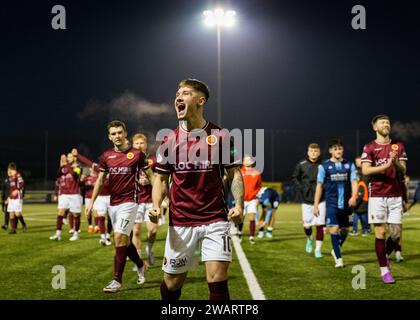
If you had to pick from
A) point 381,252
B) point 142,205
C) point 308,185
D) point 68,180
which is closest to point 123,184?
point 142,205

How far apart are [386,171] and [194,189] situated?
4.14 m

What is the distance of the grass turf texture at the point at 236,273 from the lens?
644 centimetres

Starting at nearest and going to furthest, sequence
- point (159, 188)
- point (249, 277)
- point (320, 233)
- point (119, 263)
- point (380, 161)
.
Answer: point (159, 188), point (119, 263), point (380, 161), point (249, 277), point (320, 233)

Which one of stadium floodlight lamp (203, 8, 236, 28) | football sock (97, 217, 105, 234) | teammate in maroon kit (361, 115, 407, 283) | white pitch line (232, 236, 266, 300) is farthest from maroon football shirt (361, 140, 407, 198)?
stadium floodlight lamp (203, 8, 236, 28)

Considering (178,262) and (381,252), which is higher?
(178,262)

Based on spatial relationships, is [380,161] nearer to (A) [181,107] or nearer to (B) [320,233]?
(B) [320,233]

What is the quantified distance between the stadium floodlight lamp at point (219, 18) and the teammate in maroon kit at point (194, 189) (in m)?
28.8

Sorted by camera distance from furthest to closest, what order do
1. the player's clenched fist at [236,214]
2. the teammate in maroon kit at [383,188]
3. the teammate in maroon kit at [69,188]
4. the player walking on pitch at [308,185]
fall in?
the teammate in maroon kit at [69,188]
the player walking on pitch at [308,185]
the teammate in maroon kit at [383,188]
the player's clenched fist at [236,214]

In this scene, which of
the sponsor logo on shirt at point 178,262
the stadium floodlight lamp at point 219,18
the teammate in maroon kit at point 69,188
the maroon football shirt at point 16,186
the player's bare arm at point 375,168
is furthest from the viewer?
the stadium floodlight lamp at point 219,18

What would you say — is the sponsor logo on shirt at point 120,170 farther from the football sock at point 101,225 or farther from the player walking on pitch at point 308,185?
the football sock at point 101,225

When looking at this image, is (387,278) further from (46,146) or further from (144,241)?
(46,146)

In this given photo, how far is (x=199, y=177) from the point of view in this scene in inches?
175

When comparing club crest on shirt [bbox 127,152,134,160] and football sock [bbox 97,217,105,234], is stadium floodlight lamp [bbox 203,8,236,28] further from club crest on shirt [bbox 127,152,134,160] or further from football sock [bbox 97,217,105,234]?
club crest on shirt [bbox 127,152,134,160]

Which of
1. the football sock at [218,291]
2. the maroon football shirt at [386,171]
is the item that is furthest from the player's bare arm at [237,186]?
the maroon football shirt at [386,171]
